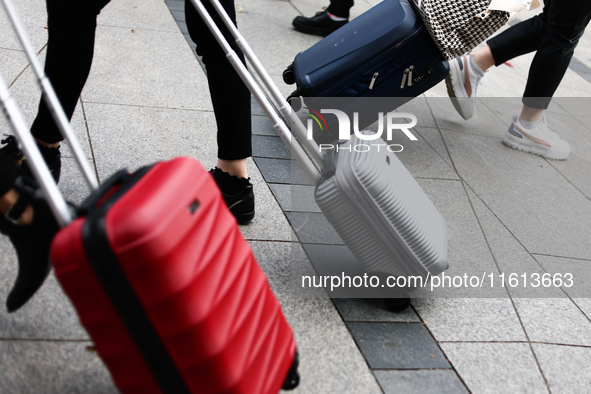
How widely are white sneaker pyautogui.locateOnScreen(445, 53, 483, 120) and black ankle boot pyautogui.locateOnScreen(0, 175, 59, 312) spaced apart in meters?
3.05

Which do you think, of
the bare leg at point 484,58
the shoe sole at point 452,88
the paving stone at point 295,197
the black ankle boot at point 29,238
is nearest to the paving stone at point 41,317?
the black ankle boot at point 29,238

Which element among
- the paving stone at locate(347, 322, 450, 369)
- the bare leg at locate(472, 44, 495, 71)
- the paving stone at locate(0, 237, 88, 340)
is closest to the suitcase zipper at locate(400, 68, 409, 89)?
the bare leg at locate(472, 44, 495, 71)

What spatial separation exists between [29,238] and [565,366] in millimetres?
2055

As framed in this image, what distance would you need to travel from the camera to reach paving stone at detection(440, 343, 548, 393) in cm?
197

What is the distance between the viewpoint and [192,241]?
121 centimetres

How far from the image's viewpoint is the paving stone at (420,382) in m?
1.87

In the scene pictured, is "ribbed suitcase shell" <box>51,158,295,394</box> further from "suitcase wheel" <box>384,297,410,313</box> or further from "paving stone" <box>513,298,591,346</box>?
"paving stone" <box>513,298,591,346</box>

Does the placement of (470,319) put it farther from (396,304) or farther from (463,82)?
(463,82)

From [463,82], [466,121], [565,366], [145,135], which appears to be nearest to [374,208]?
[565,366]

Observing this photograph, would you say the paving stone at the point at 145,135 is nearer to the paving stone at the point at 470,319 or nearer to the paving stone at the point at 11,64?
the paving stone at the point at 11,64

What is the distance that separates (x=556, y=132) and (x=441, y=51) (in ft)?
6.50

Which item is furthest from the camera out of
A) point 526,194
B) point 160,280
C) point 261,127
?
point 261,127

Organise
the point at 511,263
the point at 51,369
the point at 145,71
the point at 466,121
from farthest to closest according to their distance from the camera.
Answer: the point at 466,121, the point at 145,71, the point at 511,263, the point at 51,369

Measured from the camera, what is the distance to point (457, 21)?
2.87 meters
